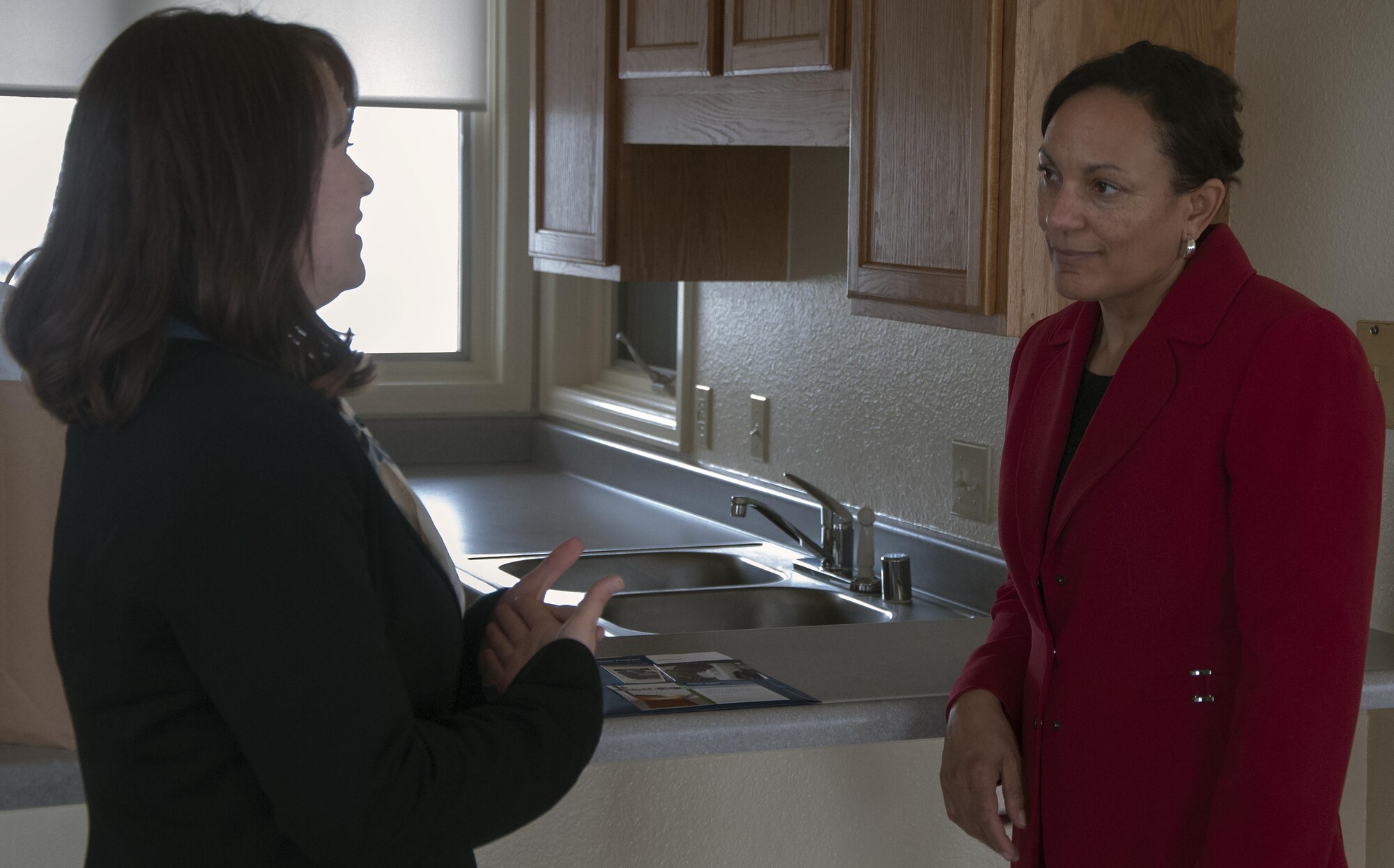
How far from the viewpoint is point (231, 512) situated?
2.65 ft

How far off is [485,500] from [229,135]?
8.41 ft

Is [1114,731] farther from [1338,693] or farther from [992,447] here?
[992,447]

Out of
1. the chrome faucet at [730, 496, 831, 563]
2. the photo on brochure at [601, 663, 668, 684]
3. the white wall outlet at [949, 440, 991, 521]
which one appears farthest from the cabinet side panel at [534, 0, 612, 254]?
the photo on brochure at [601, 663, 668, 684]

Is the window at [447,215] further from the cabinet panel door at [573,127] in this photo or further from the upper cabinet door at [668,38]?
the upper cabinet door at [668,38]

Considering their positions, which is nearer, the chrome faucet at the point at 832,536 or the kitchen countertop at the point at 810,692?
the kitchen countertop at the point at 810,692

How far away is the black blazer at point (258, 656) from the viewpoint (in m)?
A: 0.81

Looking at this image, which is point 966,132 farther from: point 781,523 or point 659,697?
point 781,523

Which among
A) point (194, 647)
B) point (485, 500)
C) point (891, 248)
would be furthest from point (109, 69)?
point (485, 500)

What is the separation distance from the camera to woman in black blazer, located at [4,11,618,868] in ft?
2.65

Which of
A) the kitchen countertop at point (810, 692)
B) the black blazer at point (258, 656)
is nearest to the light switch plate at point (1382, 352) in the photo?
the kitchen countertop at point (810, 692)

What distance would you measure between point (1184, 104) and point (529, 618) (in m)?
0.76

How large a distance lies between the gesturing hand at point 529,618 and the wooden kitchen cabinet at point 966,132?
2.76 feet

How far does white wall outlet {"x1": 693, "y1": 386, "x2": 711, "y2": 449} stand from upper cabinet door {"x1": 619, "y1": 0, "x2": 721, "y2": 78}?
82 cm

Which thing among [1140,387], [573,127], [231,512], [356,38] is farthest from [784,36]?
[356,38]
